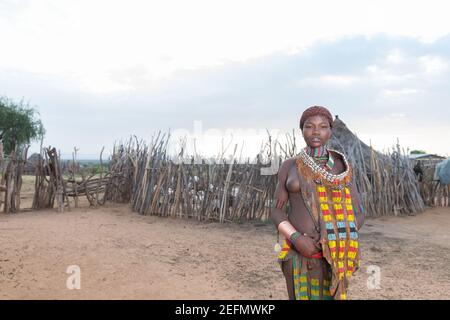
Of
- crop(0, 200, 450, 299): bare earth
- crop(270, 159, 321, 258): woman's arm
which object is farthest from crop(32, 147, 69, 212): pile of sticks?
crop(270, 159, 321, 258): woman's arm

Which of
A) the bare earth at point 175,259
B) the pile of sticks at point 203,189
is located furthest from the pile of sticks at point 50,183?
the pile of sticks at point 203,189

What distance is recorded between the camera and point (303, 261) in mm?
2021

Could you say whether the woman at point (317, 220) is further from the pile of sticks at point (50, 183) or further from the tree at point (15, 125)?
the tree at point (15, 125)

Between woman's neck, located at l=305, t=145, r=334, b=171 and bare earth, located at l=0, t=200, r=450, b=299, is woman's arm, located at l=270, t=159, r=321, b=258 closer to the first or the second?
woman's neck, located at l=305, t=145, r=334, b=171

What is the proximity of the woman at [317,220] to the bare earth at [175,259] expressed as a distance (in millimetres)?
1615

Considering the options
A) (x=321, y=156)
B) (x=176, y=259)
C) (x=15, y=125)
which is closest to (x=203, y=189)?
(x=176, y=259)

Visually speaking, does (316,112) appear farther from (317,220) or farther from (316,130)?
(317,220)

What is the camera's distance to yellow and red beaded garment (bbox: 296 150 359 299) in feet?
6.44

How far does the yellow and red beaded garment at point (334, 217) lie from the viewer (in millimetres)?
1963

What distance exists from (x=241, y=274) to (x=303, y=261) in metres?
2.31

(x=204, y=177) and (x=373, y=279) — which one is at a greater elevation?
(x=204, y=177)

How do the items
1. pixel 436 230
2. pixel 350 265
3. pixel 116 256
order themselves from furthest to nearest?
pixel 436 230 → pixel 116 256 → pixel 350 265
